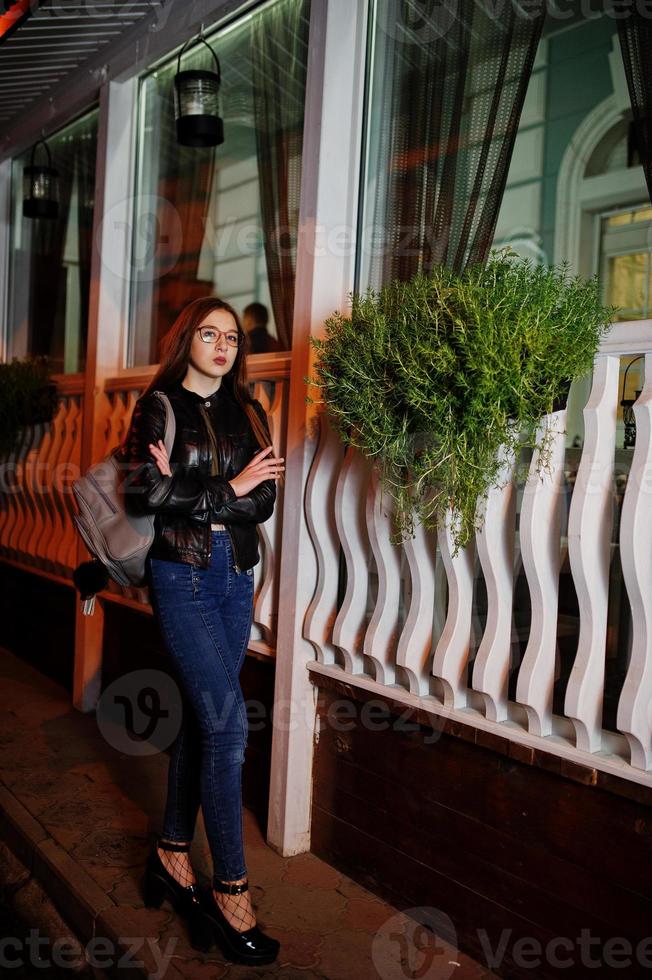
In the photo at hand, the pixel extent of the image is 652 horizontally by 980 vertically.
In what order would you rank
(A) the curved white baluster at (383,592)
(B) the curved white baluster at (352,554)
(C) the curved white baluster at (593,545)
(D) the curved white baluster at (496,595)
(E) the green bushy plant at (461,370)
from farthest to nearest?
1. (B) the curved white baluster at (352,554)
2. (A) the curved white baluster at (383,592)
3. (D) the curved white baluster at (496,595)
4. (C) the curved white baluster at (593,545)
5. (E) the green bushy plant at (461,370)

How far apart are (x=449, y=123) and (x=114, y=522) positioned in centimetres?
167

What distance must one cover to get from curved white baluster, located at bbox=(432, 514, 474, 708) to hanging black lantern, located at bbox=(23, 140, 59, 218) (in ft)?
13.4

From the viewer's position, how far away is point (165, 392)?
8.26 ft

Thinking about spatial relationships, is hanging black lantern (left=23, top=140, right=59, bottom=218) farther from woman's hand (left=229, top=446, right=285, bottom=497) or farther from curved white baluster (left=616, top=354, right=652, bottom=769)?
curved white baluster (left=616, top=354, right=652, bottom=769)

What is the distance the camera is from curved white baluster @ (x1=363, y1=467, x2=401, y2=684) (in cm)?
266

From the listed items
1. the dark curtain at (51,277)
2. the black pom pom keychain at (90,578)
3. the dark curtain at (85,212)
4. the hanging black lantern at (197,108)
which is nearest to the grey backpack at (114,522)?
the black pom pom keychain at (90,578)

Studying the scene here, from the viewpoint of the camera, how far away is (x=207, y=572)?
243 cm

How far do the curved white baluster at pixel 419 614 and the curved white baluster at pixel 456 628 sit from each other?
118 millimetres

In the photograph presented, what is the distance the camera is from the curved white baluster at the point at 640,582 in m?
1.95

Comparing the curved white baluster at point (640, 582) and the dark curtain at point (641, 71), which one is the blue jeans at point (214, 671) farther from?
the dark curtain at point (641, 71)

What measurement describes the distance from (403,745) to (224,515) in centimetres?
93

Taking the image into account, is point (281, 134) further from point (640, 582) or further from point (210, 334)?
point (640, 582)

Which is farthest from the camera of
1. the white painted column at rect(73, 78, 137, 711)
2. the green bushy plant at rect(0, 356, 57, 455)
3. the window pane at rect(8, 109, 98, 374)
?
the window pane at rect(8, 109, 98, 374)

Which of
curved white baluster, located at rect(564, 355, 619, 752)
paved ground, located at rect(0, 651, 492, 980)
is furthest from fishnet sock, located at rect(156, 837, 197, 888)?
curved white baluster, located at rect(564, 355, 619, 752)
